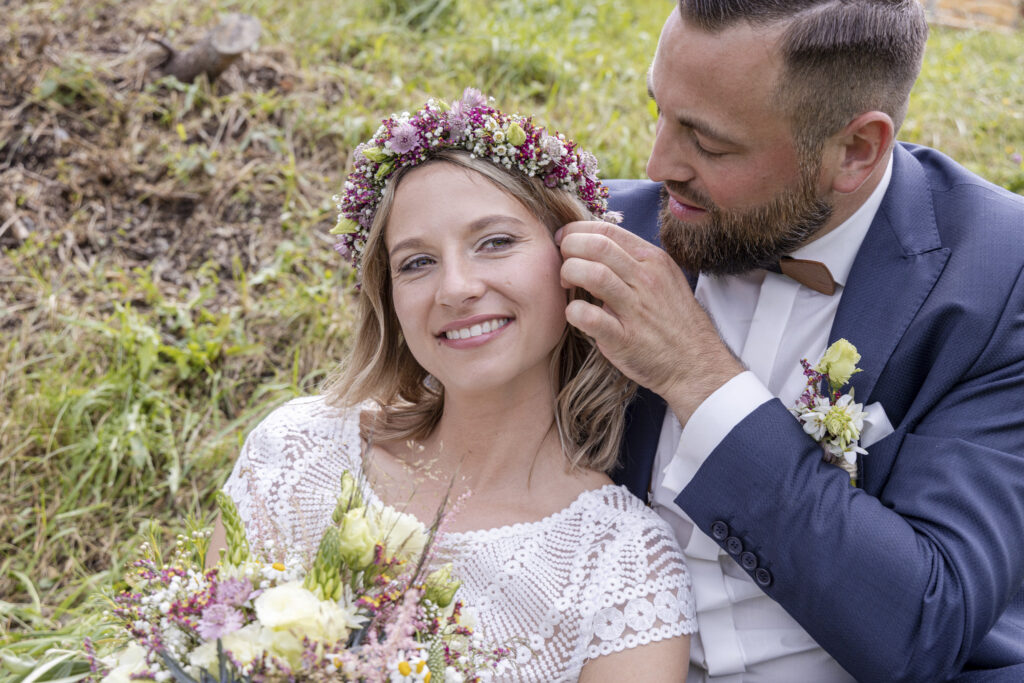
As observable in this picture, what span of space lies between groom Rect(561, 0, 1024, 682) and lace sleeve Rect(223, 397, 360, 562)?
3.06 ft

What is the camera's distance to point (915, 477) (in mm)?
2574

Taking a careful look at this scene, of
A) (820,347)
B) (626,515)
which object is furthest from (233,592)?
(820,347)

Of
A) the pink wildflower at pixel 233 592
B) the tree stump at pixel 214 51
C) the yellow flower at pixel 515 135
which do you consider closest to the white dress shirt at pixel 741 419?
the yellow flower at pixel 515 135

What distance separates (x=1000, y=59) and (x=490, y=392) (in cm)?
734

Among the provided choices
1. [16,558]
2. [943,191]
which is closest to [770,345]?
[943,191]

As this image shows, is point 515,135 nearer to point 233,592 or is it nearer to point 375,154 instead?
point 375,154

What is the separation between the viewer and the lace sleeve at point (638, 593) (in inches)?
103

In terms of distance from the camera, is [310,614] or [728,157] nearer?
[310,614]

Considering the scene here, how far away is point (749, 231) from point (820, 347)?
0.42m

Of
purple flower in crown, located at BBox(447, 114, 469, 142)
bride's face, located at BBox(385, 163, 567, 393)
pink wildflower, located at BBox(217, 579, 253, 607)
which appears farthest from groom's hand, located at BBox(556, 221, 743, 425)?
pink wildflower, located at BBox(217, 579, 253, 607)

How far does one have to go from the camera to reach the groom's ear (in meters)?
2.81

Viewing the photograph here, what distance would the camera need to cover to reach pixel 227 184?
211 inches

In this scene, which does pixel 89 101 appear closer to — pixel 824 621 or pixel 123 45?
pixel 123 45

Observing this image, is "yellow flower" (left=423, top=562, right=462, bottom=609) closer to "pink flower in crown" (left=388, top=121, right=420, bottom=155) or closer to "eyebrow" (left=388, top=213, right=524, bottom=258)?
"eyebrow" (left=388, top=213, right=524, bottom=258)
